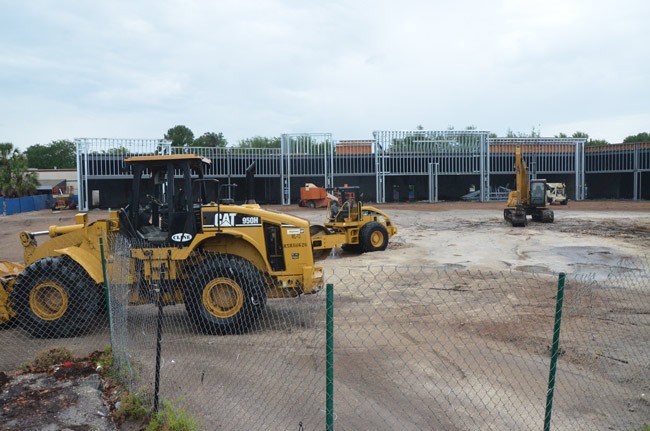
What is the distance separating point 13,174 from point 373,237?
44.6 m

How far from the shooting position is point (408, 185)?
197 ft

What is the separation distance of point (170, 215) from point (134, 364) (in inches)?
98.6

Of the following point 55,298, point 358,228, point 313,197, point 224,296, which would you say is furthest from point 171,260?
point 313,197

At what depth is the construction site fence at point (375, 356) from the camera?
18.0 feet

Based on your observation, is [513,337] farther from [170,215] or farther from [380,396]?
[170,215]

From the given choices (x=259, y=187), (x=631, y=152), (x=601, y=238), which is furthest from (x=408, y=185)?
(x=601, y=238)

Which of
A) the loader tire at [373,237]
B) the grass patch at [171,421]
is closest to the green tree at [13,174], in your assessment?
the loader tire at [373,237]

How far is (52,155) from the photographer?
99.2 m

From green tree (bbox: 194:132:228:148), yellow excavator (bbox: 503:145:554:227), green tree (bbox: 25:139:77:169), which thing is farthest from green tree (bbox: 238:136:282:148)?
yellow excavator (bbox: 503:145:554:227)

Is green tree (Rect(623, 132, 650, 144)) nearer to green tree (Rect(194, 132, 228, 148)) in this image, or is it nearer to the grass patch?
green tree (Rect(194, 132, 228, 148))

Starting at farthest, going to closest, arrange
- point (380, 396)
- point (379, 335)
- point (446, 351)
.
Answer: point (379, 335), point (446, 351), point (380, 396)

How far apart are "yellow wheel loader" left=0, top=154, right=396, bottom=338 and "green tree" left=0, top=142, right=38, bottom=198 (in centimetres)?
4816

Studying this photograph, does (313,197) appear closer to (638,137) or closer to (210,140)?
(210,140)

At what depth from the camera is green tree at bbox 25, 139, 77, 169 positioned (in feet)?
320
